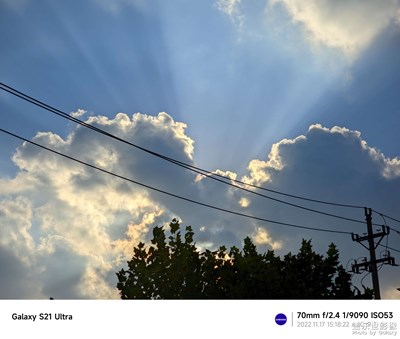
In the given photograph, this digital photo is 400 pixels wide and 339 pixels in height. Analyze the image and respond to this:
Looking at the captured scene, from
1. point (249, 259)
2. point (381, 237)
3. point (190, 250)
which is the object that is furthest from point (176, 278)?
point (381, 237)

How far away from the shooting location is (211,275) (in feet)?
104

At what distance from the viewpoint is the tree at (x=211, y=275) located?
3081 centimetres
